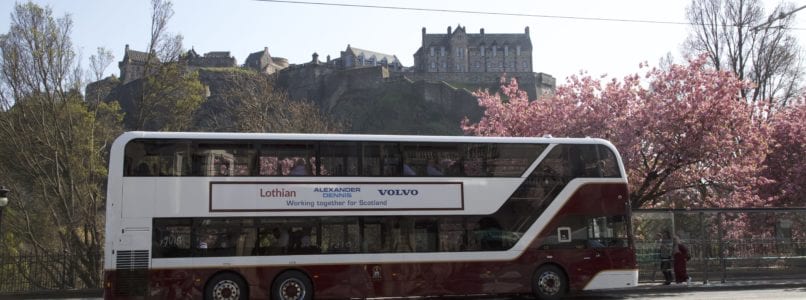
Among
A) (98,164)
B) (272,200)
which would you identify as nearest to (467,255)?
(272,200)

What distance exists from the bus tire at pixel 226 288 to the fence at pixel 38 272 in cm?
803

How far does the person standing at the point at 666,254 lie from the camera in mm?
17578

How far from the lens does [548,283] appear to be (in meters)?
13.7

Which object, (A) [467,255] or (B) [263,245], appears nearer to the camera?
(B) [263,245]

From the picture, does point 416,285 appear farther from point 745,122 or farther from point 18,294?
point 745,122

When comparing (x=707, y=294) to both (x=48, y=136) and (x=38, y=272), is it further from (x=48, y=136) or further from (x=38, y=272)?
(x=48, y=136)

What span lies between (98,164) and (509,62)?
89601 millimetres

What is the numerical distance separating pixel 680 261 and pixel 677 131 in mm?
4916

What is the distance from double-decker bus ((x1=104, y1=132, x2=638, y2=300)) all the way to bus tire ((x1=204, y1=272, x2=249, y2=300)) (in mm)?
28

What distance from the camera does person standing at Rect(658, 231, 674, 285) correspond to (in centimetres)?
1758

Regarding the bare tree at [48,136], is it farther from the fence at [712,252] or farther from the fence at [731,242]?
the fence at [731,242]

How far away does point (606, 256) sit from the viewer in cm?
1402

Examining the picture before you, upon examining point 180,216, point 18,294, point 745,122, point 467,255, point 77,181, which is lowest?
point 18,294

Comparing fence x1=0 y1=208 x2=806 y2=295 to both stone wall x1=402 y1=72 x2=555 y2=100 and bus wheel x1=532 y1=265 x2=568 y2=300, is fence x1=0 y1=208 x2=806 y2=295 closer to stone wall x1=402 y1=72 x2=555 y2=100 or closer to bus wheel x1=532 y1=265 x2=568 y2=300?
bus wheel x1=532 y1=265 x2=568 y2=300
